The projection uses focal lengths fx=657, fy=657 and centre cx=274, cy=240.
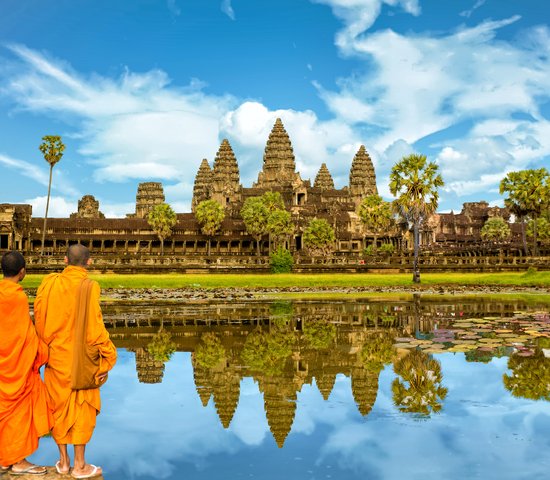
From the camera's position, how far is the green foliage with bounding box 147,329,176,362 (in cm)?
1496

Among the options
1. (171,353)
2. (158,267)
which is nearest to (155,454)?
(171,353)

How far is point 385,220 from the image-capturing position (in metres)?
87.3

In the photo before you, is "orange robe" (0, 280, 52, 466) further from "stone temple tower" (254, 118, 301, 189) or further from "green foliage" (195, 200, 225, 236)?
"stone temple tower" (254, 118, 301, 189)

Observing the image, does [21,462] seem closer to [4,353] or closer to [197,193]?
[4,353]

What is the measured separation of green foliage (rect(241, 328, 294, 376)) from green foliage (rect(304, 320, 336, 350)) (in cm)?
51

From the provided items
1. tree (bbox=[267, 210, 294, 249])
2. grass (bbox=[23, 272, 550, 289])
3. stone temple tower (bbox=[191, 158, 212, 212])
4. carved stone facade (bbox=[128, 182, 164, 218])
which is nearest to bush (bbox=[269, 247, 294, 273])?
grass (bbox=[23, 272, 550, 289])

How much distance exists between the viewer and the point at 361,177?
132 metres

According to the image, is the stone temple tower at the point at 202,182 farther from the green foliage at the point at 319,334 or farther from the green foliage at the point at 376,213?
the green foliage at the point at 319,334

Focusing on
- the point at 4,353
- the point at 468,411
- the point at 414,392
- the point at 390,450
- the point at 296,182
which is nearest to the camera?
the point at 4,353

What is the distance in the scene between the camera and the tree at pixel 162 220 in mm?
85062

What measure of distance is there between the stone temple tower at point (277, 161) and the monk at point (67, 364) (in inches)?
4417

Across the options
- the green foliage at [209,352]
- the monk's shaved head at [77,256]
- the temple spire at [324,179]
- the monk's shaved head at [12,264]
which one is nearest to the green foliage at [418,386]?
the green foliage at [209,352]

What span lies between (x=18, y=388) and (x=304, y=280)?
35.9 meters

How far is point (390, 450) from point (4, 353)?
15.3 ft
